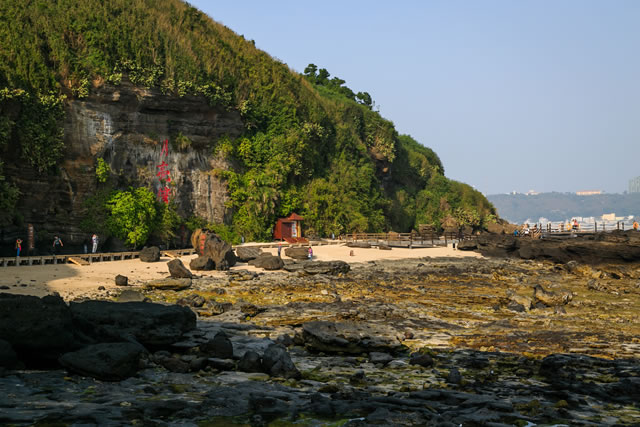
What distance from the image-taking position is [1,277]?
21.0 meters

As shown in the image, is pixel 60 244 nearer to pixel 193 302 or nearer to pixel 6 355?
pixel 193 302

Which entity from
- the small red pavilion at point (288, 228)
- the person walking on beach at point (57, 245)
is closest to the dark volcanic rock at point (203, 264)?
the person walking on beach at point (57, 245)

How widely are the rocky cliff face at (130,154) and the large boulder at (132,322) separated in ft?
67.3

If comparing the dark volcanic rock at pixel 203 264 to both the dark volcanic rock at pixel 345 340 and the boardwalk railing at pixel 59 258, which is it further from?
the dark volcanic rock at pixel 345 340

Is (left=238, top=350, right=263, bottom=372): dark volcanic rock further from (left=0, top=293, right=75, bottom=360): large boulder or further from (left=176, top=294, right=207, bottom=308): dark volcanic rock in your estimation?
(left=176, top=294, right=207, bottom=308): dark volcanic rock

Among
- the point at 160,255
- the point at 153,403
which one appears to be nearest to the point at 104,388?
the point at 153,403

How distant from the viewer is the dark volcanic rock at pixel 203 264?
2636 cm

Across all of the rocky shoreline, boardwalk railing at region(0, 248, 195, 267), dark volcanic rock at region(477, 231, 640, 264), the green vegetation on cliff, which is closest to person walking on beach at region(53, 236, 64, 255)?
boardwalk railing at region(0, 248, 195, 267)

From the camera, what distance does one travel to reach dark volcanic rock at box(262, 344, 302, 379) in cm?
965

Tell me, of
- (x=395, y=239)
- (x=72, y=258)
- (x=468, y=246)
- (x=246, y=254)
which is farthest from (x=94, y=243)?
(x=468, y=246)

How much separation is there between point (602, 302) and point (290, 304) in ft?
39.5

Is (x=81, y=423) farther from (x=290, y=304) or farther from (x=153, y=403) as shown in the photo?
(x=290, y=304)

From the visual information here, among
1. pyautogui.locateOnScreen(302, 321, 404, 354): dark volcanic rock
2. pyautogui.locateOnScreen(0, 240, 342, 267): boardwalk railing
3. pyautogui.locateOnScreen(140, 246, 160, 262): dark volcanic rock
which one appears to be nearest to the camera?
pyautogui.locateOnScreen(302, 321, 404, 354): dark volcanic rock

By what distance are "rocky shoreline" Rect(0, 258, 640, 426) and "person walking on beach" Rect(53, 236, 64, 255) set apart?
462 inches
